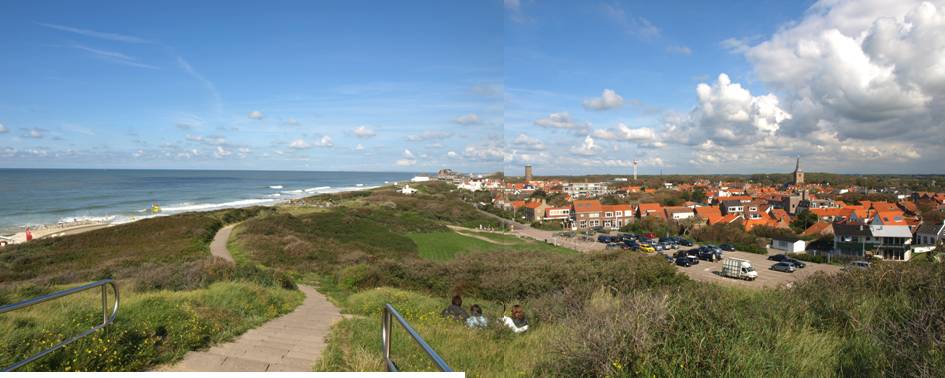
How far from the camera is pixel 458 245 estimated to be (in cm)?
1523

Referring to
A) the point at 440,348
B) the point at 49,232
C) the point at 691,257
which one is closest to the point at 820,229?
the point at 691,257

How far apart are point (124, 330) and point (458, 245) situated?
454 inches

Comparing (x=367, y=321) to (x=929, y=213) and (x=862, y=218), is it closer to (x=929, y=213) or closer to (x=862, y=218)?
(x=929, y=213)

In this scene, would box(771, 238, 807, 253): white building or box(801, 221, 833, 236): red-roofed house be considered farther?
box(801, 221, 833, 236): red-roofed house

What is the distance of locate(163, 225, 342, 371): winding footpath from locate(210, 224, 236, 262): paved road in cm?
957

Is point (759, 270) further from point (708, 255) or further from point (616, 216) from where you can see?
point (616, 216)

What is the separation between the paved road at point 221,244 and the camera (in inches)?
622

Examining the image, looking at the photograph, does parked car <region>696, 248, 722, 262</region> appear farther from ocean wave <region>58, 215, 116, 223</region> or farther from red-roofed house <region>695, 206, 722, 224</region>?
ocean wave <region>58, 215, 116, 223</region>

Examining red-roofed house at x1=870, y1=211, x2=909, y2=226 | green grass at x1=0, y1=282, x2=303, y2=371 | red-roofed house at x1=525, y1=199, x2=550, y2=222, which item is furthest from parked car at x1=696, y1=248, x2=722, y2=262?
green grass at x1=0, y1=282, x2=303, y2=371

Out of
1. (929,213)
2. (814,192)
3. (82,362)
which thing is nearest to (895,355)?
(82,362)

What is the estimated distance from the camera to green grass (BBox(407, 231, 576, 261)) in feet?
47.8

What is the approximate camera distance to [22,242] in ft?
46.1

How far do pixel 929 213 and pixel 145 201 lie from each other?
55.1 meters

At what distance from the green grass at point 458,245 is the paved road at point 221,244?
251 inches
